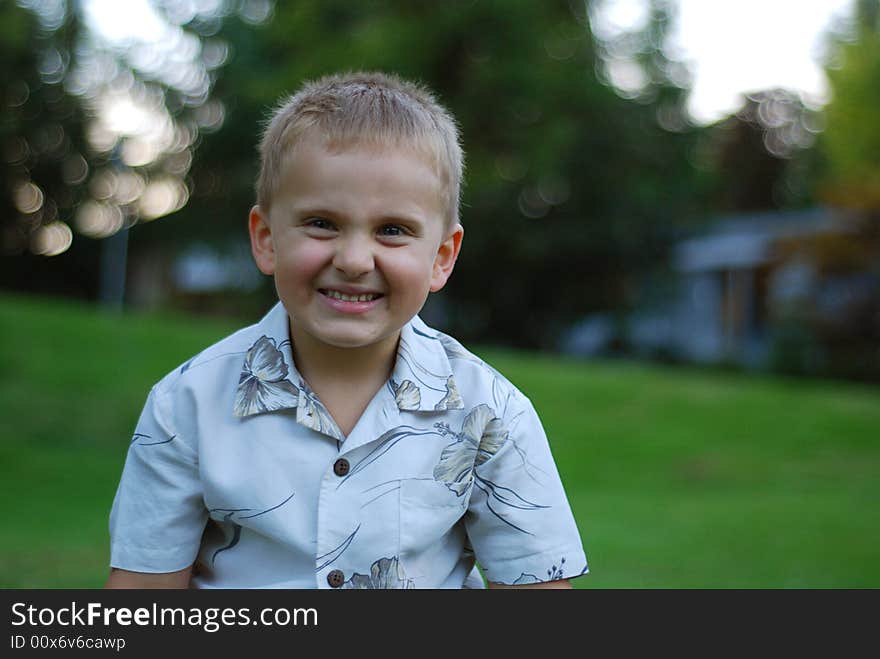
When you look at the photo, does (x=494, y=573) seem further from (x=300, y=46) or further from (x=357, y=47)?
(x=300, y=46)

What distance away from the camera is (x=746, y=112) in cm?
3741

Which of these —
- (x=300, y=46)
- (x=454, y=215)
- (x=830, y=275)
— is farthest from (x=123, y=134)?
(x=454, y=215)

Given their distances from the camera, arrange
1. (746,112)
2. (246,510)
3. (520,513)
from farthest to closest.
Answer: (746,112), (520,513), (246,510)

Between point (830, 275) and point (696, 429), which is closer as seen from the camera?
point (696, 429)

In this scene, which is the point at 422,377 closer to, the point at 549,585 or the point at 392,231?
the point at 392,231

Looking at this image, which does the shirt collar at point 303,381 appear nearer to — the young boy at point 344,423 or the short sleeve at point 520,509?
the young boy at point 344,423

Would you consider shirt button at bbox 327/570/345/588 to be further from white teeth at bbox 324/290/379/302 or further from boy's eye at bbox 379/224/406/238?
boy's eye at bbox 379/224/406/238

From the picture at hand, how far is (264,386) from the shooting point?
180cm

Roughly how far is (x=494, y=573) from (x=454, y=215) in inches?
28.3

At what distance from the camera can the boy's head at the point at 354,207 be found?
169cm

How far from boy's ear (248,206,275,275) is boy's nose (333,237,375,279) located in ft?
0.62

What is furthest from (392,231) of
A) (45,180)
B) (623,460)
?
(45,180)

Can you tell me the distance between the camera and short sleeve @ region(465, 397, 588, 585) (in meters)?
Answer: 1.85

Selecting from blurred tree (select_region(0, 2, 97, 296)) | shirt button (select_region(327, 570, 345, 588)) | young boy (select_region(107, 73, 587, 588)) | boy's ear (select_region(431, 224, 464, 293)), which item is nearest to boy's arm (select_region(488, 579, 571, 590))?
young boy (select_region(107, 73, 587, 588))
